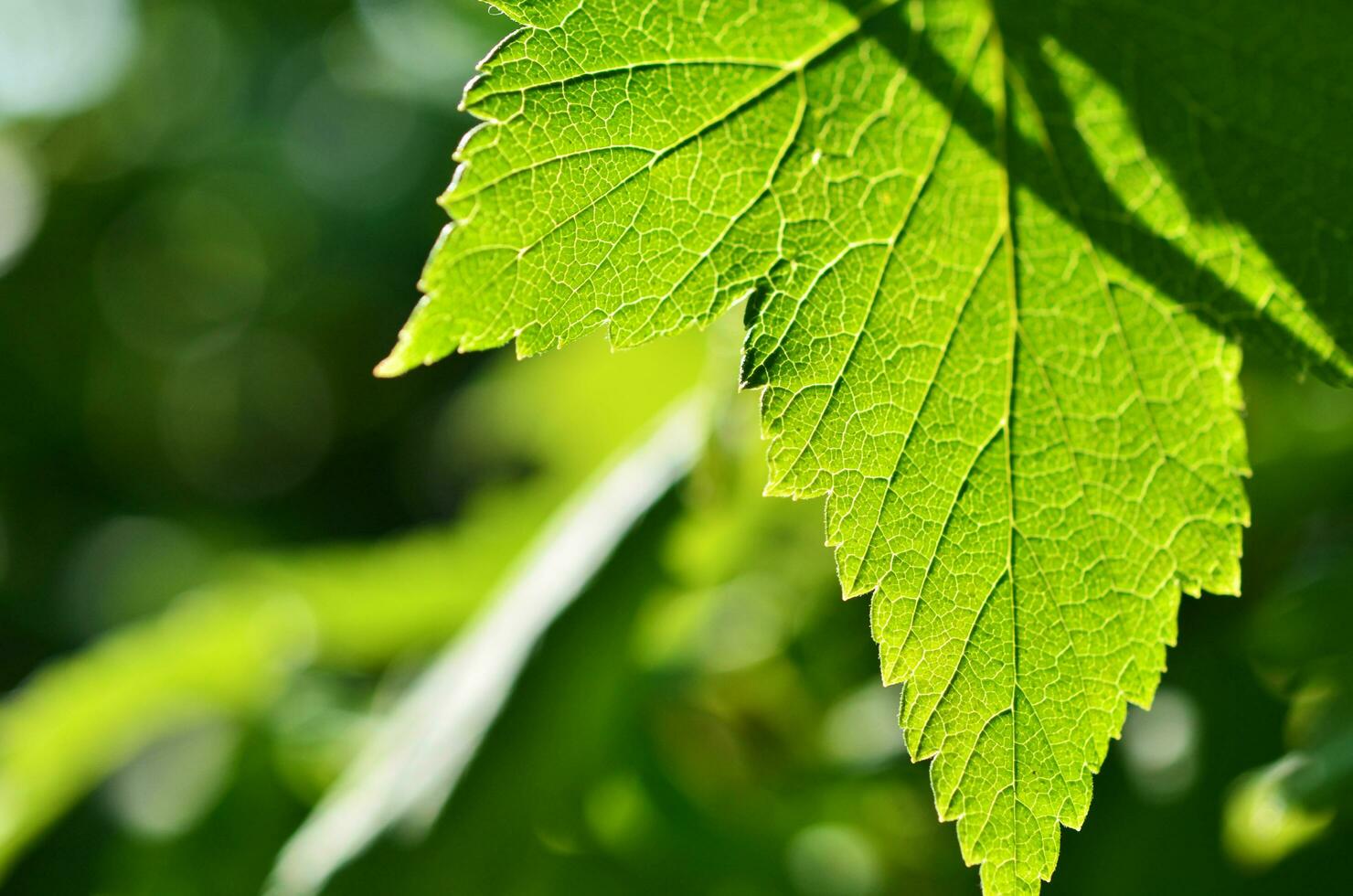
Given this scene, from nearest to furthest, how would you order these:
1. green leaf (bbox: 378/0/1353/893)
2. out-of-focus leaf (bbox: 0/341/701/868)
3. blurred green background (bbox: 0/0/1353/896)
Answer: green leaf (bbox: 378/0/1353/893) < blurred green background (bbox: 0/0/1353/896) < out-of-focus leaf (bbox: 0/341/701/868)

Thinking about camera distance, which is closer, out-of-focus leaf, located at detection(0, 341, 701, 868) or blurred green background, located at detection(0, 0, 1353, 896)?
blurred green background, located at detection(0, 0, 1353, 896)

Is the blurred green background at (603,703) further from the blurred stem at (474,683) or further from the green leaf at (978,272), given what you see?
the green leaf at (978,272)

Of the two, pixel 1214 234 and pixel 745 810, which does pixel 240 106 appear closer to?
pixel 745 810

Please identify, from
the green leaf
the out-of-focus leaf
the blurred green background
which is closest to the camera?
the green leaf

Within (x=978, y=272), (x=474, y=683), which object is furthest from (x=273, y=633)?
(x=978, y=272)

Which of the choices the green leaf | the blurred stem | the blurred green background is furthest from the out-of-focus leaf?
the green leaf

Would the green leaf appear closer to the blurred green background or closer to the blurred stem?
the blurred green background

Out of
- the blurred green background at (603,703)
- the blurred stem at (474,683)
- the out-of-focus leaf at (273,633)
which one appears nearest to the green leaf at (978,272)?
the blurred green background at (603,703)

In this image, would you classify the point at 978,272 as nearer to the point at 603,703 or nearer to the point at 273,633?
the point at 603,703

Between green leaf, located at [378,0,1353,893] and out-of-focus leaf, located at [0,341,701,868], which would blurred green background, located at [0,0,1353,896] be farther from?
green leaf, located at [378,0,1353,893]

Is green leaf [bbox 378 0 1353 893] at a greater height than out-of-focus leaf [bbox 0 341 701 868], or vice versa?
green leaf [bbox 378 0 1353 893]
